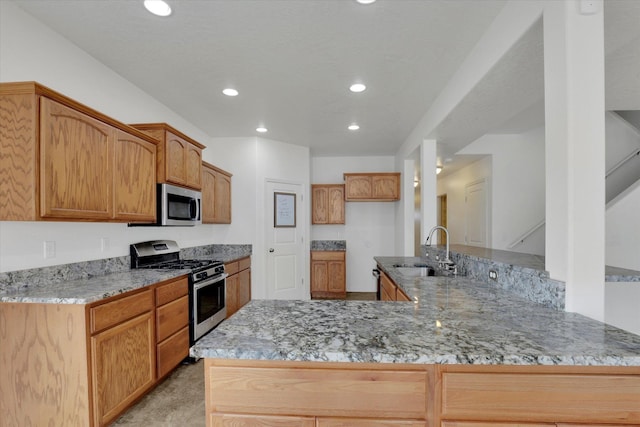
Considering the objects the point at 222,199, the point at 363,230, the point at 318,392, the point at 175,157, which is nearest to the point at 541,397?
the point at 318,392

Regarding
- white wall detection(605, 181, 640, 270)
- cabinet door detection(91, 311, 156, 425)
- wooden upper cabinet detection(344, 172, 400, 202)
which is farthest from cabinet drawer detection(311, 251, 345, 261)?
white wall detection(605, 181, 640, 270)

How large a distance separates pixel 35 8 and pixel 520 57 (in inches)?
119

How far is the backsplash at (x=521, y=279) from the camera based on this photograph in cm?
133

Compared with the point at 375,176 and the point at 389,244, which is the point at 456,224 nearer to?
the point at 389,244

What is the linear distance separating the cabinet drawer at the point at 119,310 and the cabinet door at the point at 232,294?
56.0 inches

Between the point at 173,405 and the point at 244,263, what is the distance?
2107 mm

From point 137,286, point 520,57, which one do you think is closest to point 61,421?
point 137,286

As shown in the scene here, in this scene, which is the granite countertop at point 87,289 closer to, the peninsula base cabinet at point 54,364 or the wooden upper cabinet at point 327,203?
the peninsula base cabinet at point 54,364

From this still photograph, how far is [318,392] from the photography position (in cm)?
96

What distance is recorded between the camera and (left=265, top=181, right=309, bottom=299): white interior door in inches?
180

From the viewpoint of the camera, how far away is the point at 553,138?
1349 mm

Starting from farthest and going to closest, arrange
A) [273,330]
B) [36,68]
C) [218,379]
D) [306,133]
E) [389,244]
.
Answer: [389,244], [306,133], [36,68], [273,330], [218,379]

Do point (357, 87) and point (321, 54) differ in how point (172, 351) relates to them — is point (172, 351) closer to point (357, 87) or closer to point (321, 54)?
point (321, 54)

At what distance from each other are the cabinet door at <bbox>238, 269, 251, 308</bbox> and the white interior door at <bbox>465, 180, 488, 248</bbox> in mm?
3830
